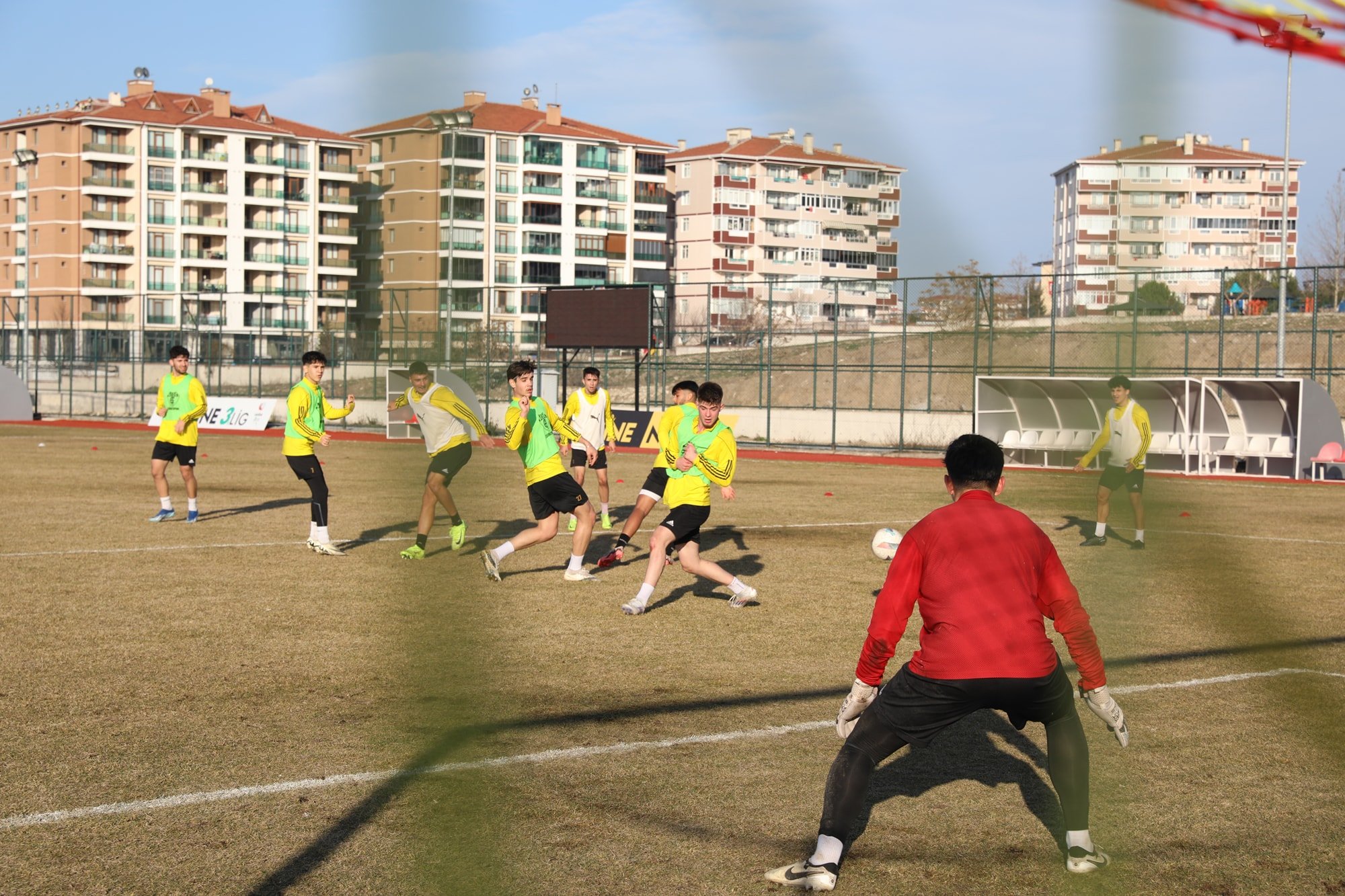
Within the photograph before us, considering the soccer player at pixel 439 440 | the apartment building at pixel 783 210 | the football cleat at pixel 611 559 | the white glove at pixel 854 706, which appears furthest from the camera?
the football cleat at pixel 611 559

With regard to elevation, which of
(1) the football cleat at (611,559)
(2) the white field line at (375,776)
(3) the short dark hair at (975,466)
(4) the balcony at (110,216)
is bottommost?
(1) the football cleat at (611,559)

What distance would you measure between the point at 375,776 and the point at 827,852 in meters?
2.40

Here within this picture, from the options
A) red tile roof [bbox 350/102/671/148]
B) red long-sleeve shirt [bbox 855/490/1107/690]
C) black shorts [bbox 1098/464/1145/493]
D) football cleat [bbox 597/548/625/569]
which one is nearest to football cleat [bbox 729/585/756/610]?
football cleat [bbox 597/548/625/569]

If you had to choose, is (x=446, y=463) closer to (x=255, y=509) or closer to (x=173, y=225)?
(x=255, y=509)

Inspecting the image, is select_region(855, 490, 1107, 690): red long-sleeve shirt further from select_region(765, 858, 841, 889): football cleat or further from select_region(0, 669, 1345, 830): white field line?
select_region(0, 669, 1345, 830): white field line

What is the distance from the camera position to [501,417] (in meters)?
43.7

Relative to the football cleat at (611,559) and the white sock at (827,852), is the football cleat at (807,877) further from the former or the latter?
the football cleat at (611,559)

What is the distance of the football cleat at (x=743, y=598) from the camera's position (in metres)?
11.1

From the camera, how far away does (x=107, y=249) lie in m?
75.1

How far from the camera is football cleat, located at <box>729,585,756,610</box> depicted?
11148mm

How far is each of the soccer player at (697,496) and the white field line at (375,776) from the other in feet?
12.0

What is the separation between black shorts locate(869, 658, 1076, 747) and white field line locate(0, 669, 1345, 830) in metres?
1.94

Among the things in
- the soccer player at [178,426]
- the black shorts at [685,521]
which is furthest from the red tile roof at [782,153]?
the soccer player at [178,426]

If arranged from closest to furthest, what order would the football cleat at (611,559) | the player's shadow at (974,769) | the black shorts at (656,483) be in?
the player's shadow at (974,769)
the football cleat at (611,559)
the black shorts at (656,483)
